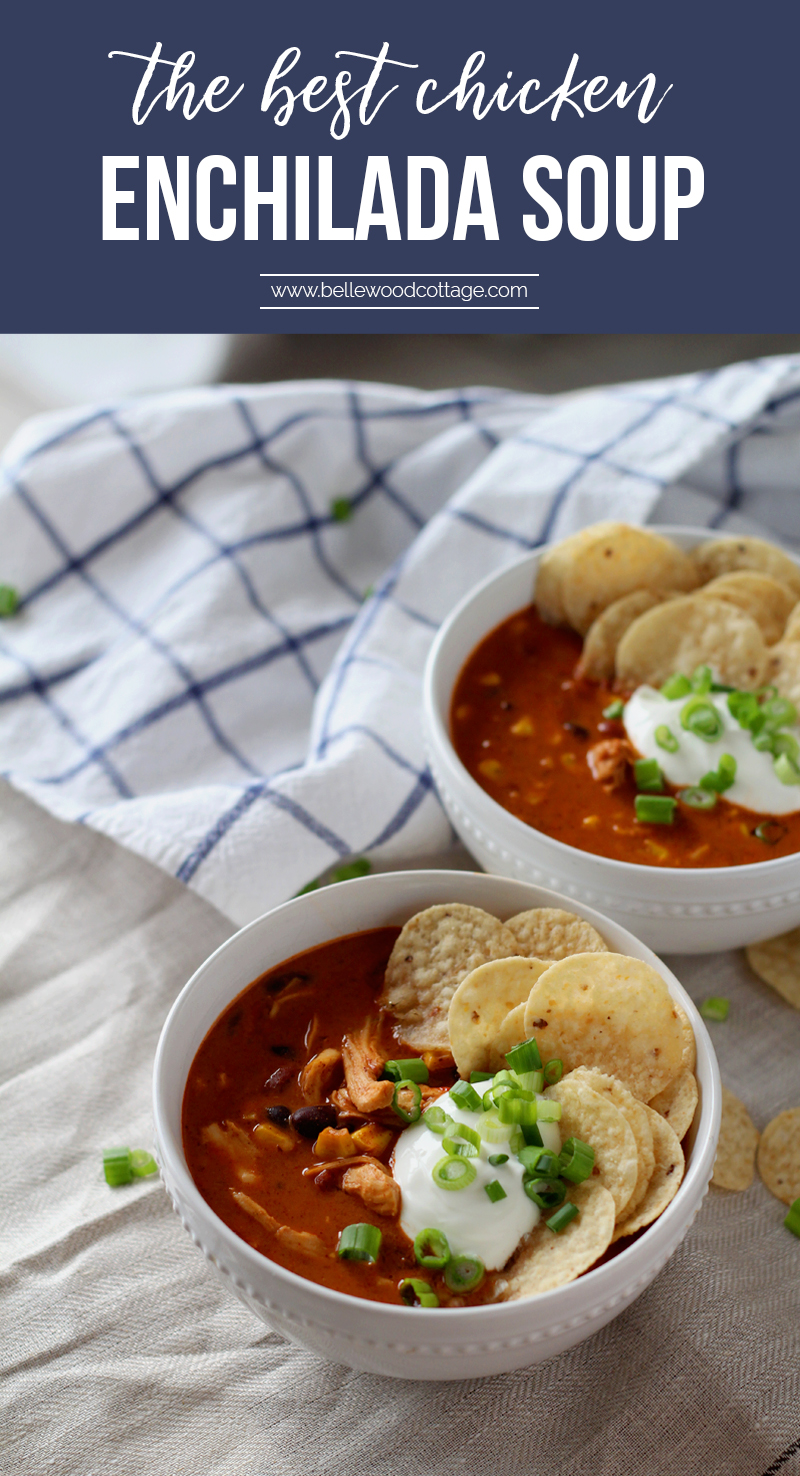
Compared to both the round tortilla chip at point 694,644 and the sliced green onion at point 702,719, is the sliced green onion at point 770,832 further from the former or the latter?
the round tortilla chip at point 694,644

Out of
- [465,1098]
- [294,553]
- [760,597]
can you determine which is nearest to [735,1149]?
[465,1098]

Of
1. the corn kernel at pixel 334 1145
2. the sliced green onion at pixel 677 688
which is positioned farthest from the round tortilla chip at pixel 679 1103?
the sliced green onion at pixel 677 688

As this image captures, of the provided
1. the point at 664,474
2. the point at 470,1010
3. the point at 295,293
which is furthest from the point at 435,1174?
the point at 295,293

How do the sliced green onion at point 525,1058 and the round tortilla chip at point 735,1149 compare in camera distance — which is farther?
the round tortilla chip at point 735,1149

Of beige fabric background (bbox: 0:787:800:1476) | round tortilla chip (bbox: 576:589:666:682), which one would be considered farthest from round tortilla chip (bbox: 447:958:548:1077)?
round tortilla chip (bbox: 576:589:666:682)

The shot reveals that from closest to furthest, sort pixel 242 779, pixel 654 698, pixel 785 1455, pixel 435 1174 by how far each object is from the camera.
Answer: pixel 435 1174 → pixel 785 1455 → pixel 654 698 → pixel 242 779

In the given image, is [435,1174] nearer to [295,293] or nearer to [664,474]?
[664,474]
